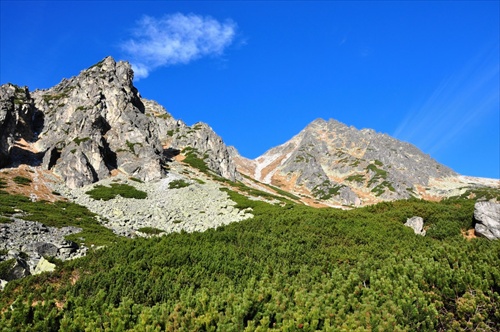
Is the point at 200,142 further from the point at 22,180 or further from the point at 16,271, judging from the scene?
the point at 16,271

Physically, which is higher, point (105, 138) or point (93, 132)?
point (105, 138)

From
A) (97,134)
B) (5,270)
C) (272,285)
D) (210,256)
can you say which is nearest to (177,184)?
(97,134)

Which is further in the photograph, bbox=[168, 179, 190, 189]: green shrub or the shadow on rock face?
bbox=[168, 179, 190, 189]: green shrub

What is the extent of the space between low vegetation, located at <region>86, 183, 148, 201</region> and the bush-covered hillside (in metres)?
36.9

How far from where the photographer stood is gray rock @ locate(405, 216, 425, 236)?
82.4 ft

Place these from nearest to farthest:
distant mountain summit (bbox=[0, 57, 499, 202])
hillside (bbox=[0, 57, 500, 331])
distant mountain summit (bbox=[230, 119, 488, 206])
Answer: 1. hillside (bbox=[0, 57, 500, 331])
2. distant mountain summit (bbox=[0, 57, 499, 202])
3. distant mountain summit (bbox=[230, 119, 488, 206])

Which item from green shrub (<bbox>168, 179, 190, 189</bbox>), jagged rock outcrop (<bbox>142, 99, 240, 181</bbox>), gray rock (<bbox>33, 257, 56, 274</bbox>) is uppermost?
jagged rock outcrop (<bbox>142, 99, 240, 181</bbox>)

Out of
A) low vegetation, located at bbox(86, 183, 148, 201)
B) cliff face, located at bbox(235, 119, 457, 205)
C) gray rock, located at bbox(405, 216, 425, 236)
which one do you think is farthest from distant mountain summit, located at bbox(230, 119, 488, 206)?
gray rock, located at bbox(405, 216, 425, 236)

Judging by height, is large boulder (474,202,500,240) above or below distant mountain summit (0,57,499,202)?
below

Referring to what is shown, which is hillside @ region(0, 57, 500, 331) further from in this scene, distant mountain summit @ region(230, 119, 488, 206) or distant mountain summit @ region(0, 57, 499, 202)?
distant mountain summit @ region(230, 119, 488, 206)

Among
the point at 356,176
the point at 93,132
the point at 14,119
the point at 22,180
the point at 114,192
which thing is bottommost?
the point at 22,180

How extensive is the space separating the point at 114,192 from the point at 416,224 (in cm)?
4759

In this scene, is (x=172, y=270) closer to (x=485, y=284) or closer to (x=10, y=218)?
(x=485, y=284)

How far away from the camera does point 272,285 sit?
1226cm
